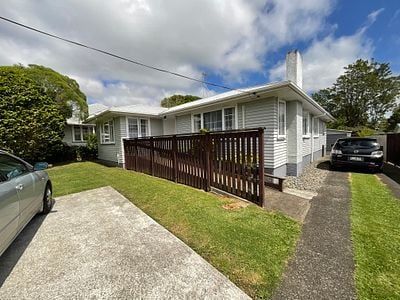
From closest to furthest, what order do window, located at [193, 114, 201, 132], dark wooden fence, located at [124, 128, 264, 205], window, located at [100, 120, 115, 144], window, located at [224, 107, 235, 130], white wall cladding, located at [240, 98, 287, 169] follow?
dark wooden fence, located at [124, 128, 264, 205] → white wall cladding, located at [240, 98, 287, 169] → window, located at [224, 107, 235, 130] → window, located at [193, 114, 201, 132] → window, located at [100, 120, 115, 144]

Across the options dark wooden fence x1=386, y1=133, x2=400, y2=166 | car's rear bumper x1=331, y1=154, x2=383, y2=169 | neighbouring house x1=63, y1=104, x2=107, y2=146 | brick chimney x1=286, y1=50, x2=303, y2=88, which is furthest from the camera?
neighbouring house x1=63, y1=104, x2=107, y2=146

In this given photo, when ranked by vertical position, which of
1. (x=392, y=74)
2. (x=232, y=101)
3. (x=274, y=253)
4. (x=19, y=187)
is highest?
(x=392, y=74)

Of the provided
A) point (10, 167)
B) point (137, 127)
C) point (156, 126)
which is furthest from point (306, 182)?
point (137, 127)

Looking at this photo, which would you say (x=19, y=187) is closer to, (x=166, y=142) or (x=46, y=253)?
(x=46, y=253)

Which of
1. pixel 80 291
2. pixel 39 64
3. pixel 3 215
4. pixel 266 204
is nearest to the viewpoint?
pixel 80 291

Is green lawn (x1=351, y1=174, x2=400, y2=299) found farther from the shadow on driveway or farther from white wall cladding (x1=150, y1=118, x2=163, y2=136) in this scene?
white wall cladding (x1=150, y1=118, x2=163, y2=136)

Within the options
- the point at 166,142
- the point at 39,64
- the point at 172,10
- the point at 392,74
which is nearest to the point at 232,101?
the point at 166,142

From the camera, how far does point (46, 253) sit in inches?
114

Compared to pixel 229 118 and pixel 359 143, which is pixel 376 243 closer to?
pixel 229 118

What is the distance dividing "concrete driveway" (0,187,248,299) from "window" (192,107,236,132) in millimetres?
6207

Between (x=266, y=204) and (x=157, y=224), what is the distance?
2671mm

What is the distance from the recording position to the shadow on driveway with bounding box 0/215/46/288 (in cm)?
252

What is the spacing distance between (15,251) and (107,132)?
1121cm

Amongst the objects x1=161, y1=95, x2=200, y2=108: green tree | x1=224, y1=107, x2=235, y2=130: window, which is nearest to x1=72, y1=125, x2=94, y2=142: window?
x1=224, y1=107, x2=235, y2=130: window
